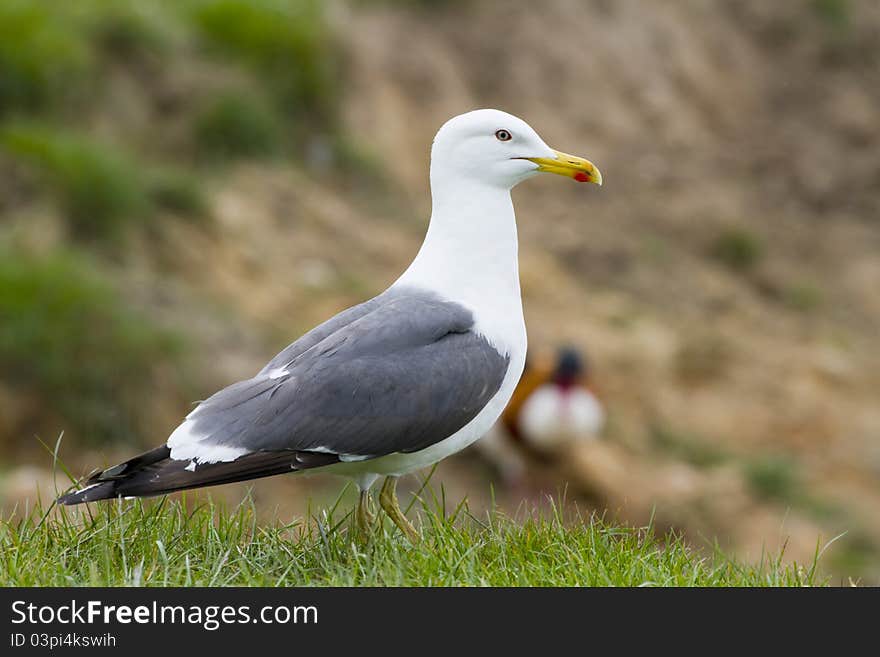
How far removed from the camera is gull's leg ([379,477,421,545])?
14.6 ft

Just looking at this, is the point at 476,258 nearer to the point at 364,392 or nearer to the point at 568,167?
the point at 568,167

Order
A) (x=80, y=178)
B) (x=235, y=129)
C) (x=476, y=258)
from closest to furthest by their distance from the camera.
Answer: (x=476, y=258)
(x=80, y=178)
(x=235, y=129)

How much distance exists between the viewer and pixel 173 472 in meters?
4.10

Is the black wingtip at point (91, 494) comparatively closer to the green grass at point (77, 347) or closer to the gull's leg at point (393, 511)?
the gull's leg at point (393, 511)

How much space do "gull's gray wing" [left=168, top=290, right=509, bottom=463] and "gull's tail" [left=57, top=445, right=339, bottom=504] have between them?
0.10 feet

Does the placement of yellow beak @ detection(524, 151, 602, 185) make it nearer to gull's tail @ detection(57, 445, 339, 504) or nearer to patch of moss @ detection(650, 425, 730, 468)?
gull's tail @ detection(57, 445, 339, 504)

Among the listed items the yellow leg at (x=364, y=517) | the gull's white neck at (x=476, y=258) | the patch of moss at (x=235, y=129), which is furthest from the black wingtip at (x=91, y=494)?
the patch of moss at (x=235, y=129)

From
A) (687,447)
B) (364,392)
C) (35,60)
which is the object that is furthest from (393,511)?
(687,447)

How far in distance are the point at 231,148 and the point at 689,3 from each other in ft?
26.3

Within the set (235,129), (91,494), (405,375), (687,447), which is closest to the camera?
(91,494)

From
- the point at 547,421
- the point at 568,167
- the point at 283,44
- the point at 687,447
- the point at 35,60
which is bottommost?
the point at 568,167

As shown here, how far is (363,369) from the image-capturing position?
4363 mm

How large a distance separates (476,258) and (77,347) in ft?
14.9
